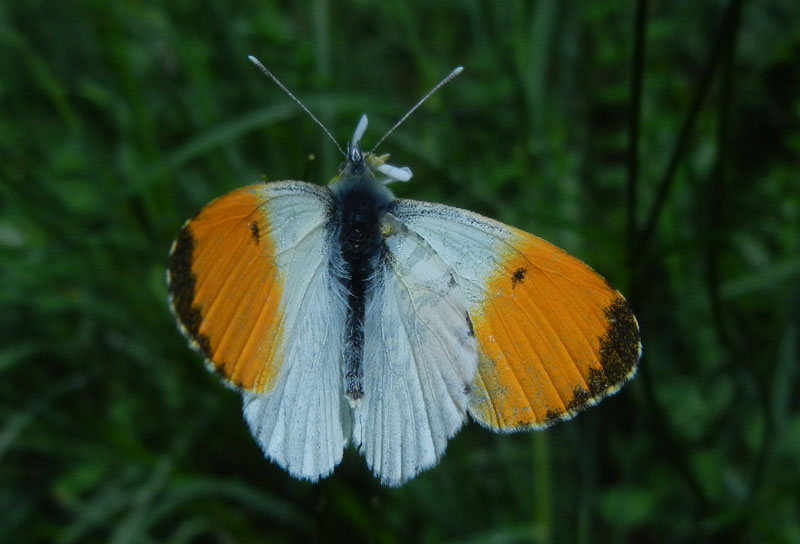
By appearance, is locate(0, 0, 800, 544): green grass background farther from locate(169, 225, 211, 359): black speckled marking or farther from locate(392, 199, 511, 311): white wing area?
locate(169, 225, 211, 359): black speckled marking

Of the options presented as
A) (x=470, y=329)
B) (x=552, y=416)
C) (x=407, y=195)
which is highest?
(x=470, y=329)

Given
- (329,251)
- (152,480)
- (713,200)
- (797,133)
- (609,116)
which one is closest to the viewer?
(329,251)

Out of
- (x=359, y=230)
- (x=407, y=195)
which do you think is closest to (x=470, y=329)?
(x=359, y=230)

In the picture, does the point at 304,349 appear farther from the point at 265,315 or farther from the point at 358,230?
the point at 358,230

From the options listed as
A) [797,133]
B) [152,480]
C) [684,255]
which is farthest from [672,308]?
[152,480]

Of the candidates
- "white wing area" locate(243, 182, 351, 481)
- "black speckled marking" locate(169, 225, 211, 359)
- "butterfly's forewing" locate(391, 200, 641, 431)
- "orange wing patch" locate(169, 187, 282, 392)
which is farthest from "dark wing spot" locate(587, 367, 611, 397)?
"black speckled marking" locate(169, 225, 211, 359)

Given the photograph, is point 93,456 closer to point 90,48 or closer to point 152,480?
point 152,480

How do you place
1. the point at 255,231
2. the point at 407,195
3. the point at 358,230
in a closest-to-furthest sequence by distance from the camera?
the point at 255,231 < the point at 358,230 < the point at 407,195
